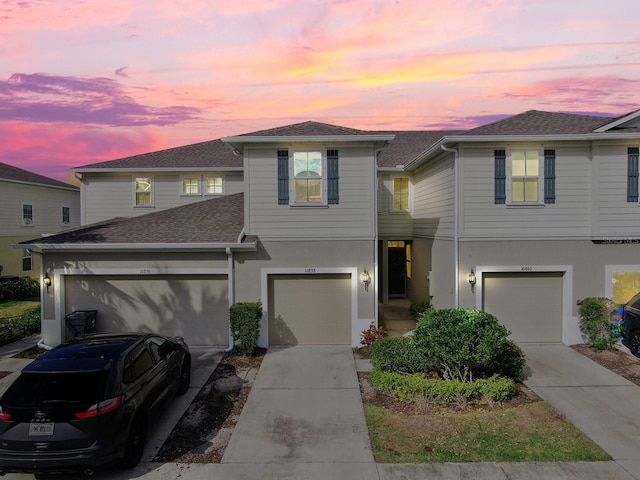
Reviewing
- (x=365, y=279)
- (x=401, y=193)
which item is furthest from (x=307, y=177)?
(x=401, y=193)

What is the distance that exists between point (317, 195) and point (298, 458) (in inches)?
271

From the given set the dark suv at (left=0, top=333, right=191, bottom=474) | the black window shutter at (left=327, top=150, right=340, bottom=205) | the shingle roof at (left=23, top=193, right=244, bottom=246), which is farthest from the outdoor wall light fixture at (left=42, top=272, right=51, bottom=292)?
the black window shutter at (left=327, top=150, right=340, bottom=205)

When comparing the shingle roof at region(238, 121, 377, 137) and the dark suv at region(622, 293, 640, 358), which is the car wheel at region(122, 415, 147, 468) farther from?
the dark suv at region(622, 293, 640, 358)

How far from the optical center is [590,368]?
373 inches

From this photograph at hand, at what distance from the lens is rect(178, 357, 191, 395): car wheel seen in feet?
26.1

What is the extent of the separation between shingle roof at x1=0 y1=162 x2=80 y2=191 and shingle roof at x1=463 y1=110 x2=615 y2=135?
2360 cm

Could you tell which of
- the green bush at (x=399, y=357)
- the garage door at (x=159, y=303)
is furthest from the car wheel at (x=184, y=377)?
the green bush at (x=399, y=357)

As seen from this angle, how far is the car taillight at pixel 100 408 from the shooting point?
197 inches

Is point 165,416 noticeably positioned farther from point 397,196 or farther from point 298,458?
point 397,196

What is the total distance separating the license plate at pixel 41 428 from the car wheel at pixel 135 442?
0.96 meters

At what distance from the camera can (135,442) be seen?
18.6ft

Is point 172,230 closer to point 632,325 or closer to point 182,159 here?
point 182,159

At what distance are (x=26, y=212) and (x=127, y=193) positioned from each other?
37.4 ft

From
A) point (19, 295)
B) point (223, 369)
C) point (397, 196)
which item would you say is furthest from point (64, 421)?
point (19, 295)
